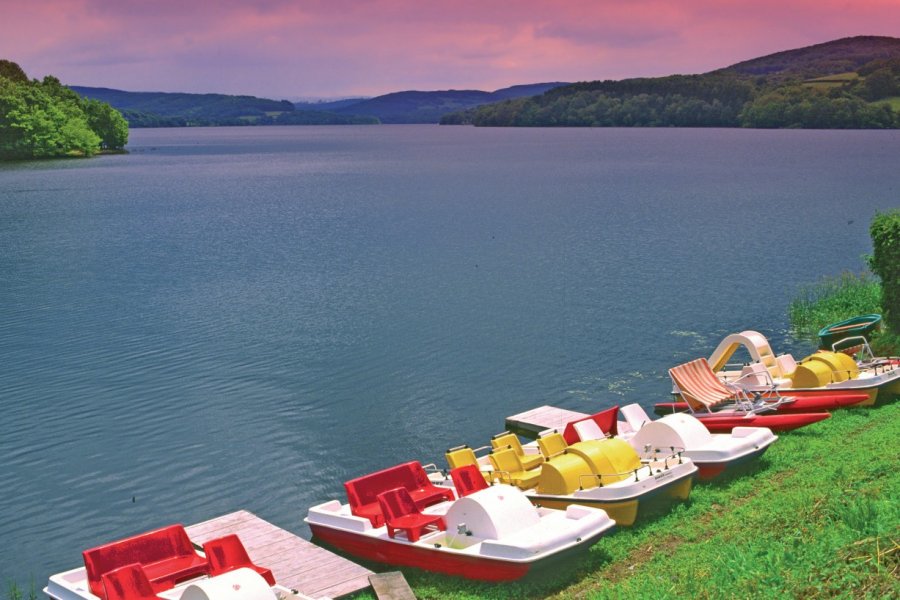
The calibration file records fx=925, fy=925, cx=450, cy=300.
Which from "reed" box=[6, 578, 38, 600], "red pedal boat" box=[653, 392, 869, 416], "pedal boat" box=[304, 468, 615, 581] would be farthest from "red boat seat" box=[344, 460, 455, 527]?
"red pedal boat" box=[653, 392, 869, 416]

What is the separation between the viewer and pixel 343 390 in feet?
98.3

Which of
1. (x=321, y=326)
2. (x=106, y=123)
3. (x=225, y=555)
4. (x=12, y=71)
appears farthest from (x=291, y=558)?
(x=12, y=71)

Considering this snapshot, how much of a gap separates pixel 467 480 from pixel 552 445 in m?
2.58

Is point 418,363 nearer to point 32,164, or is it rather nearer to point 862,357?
point 862,357

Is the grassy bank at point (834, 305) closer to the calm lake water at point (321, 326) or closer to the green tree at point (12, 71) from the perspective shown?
the calm lake water at point (321, 326)

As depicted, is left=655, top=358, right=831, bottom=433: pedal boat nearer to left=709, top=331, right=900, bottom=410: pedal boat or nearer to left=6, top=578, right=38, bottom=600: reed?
left=709, top=331, right=900, bottom=410: pedal boat

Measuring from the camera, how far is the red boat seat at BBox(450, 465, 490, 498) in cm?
1809

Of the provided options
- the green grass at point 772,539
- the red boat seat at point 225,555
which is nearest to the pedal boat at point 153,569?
the red boat seat at point 225,555

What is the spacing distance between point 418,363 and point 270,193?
76.8 metres

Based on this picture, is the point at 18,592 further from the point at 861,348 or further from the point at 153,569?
the point at 861,348

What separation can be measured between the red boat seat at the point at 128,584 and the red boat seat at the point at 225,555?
1.03 metres

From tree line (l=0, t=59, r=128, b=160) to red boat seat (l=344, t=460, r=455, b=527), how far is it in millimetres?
148357

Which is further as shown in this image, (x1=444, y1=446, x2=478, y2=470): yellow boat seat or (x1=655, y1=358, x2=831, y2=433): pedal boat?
(x1=655, y1=358, x2=831, y2=433): pedal boat

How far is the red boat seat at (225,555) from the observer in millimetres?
15336
